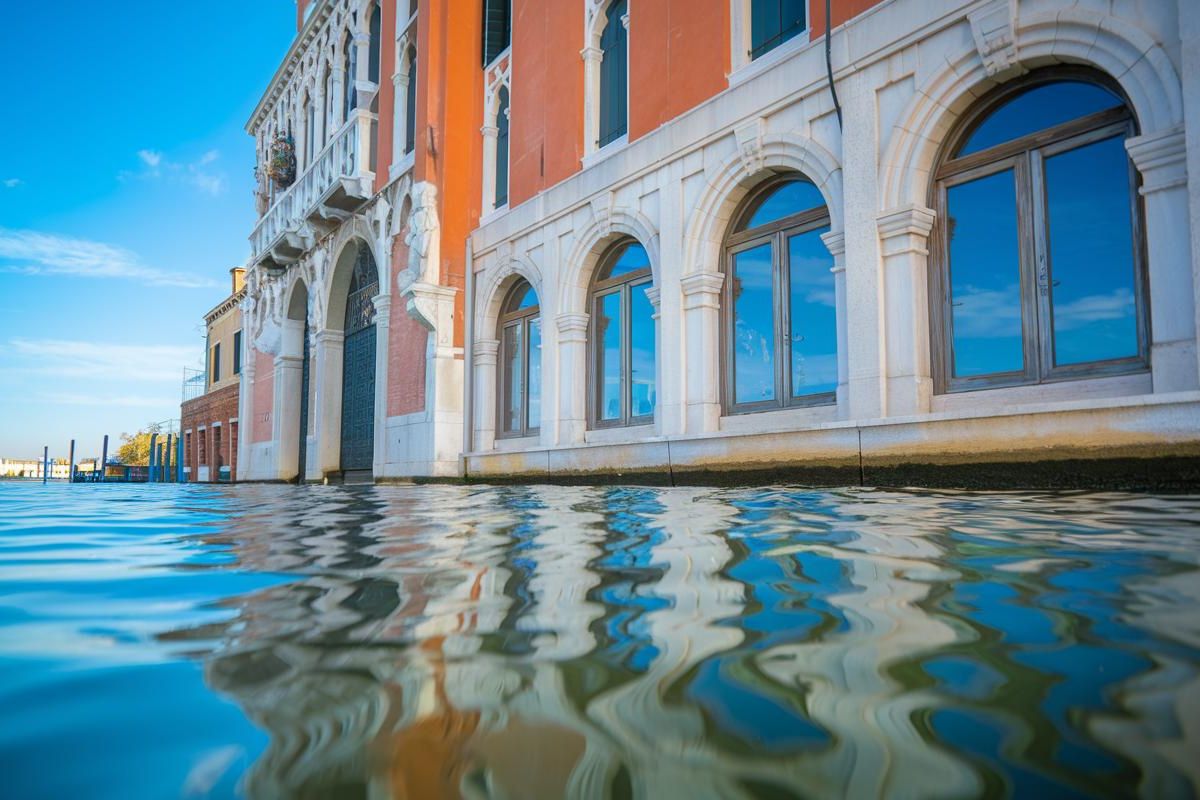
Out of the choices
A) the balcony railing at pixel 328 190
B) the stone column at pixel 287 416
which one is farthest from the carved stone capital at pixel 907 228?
the stone column at pixel 287 416

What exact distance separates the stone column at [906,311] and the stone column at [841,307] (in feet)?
1.27

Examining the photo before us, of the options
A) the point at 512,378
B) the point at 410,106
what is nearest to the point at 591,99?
the point at 512,378

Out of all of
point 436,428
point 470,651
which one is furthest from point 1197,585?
point 436,428

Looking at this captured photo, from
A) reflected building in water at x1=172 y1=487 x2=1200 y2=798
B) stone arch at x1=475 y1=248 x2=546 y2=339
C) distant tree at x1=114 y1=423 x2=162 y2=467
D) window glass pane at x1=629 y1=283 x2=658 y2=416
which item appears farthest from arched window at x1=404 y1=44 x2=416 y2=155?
distant tree at x1=114 y1=423 x2=162 y2=467

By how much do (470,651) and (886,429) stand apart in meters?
5.42

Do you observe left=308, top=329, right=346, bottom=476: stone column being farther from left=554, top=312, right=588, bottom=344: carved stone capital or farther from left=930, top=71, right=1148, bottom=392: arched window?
left=930, top=71, right=1148, bottom=392: arched window

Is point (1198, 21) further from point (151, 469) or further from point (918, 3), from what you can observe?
point (151, 469)

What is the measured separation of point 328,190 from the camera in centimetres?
1486

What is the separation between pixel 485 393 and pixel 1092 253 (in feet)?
25.9

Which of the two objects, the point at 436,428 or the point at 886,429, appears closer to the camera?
A: the point at 886,429

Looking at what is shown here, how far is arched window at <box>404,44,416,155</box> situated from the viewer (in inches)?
550

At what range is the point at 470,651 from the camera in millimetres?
1069

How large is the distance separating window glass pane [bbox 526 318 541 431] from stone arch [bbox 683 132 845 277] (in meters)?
3.49

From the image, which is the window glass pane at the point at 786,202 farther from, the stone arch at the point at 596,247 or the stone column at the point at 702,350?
the stone arch at the point at 596,247
